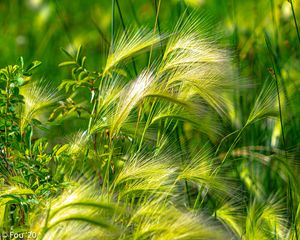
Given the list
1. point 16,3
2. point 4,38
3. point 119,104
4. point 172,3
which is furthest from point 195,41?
point 16,3

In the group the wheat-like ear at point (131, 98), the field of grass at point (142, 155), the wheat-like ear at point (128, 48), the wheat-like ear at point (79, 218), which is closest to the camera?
the wheat-like ear at point (79, 218)

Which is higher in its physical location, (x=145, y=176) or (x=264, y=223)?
(x=145, y=176)

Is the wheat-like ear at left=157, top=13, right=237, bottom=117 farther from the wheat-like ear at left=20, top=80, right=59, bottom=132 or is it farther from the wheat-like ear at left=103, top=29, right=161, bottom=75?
the wheat-like ear at left=20, top=80, right=59, bottom=132

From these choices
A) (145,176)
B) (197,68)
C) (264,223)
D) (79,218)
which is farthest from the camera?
(264,223)

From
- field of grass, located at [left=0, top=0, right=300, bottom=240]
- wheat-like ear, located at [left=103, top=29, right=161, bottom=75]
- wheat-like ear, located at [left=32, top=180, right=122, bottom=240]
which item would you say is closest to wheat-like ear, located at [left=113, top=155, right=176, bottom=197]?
field of grass, located at [left=0, top=0, right=300, bottom=240]

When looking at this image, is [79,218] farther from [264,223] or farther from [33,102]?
[264,223]

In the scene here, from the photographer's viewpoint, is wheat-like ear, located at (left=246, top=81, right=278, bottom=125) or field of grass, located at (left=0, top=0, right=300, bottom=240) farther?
wheat-like ear, located at (left=246, top=81, right=278, bottom=125)

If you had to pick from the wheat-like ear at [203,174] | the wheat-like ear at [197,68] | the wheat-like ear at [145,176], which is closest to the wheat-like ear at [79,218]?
the wheat-like ear at [145,176]

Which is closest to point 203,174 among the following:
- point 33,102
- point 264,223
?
point 264,223

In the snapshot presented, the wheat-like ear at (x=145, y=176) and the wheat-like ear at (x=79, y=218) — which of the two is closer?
the wheat-like ear at (x=79, y=218)

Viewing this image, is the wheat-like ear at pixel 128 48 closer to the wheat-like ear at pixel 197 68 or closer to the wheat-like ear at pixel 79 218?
the wheat-like ear at pixel 197 68

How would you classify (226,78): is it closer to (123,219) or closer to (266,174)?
(123,219)

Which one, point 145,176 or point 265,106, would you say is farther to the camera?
point 265,106

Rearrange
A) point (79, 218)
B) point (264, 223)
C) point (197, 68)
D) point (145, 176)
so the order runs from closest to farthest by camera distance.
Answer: point (79, 218) → point (145, 176) → point (197, 68) → point (264, 223)
